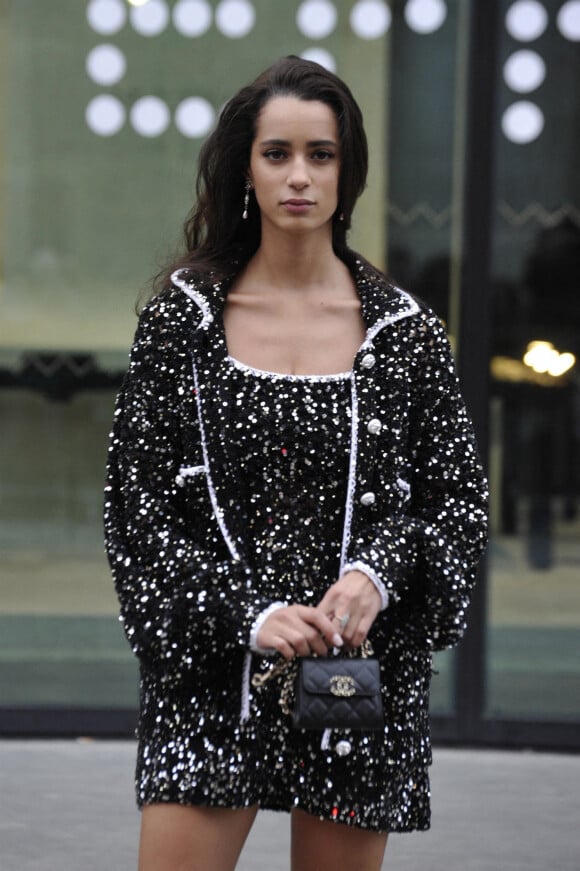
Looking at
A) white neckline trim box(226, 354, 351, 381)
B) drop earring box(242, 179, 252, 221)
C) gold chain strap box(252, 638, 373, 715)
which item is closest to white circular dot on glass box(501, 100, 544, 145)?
drop earring box(242, 179, 252, 221)

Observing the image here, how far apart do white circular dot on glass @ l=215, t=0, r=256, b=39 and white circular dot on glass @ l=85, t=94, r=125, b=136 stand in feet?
1.88

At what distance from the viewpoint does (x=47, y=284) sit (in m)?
6.67

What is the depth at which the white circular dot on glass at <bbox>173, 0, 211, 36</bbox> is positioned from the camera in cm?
661

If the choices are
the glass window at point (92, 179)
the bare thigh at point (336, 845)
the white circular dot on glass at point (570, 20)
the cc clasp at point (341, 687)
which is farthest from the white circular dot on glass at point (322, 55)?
the cc clasp at point (341, 687)

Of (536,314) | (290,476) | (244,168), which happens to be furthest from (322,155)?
(536,314)

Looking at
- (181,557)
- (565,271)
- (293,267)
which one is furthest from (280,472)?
(565,271)

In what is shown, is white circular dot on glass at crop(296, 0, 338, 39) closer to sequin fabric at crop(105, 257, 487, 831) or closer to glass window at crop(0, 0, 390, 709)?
glass window at crop(0, 0, 390, 709)

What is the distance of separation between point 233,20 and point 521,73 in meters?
1.29

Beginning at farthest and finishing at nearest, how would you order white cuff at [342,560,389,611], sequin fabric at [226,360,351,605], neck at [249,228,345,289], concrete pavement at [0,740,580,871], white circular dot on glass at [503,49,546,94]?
1. white circular dot on glass at [503,49,546,94]
2. concrete pavement at [0,740,580,871]
3. neck at [249,228,345,289]
4. sequin fabric at [226,360,351,605]
5. white cuff at [342,560,389,611]

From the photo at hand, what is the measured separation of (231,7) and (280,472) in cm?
439

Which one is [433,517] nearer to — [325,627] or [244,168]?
[325,627]

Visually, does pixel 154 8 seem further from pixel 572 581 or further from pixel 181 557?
pixel 181 557

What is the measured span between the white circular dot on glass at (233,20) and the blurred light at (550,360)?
1.90 meters

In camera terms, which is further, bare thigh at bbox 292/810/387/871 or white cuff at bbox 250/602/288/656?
bare thigh at bbox 292/810/387/871
